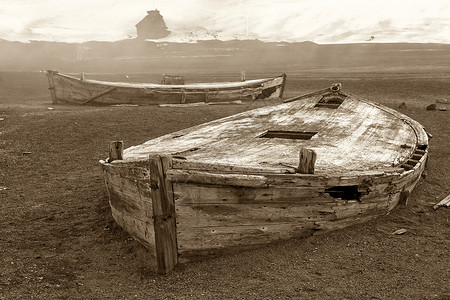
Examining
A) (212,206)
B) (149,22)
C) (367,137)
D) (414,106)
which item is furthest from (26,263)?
(149,22)

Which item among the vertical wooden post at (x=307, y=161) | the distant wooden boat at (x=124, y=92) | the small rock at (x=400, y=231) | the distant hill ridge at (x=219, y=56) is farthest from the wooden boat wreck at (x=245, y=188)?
the distant hill ridge at (x=219, y=56)

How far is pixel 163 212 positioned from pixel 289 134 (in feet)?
13.8

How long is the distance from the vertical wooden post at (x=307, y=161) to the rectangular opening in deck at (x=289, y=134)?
2.82m

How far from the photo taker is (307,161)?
226 inches

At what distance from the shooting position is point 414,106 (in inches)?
771

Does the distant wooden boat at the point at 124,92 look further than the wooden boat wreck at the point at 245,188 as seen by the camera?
Yes

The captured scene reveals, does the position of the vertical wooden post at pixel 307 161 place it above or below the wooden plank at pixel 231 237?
above

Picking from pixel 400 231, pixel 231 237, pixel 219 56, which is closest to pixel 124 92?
pixel 231 237

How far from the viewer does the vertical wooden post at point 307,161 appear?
5.70m

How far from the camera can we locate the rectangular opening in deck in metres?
8.68

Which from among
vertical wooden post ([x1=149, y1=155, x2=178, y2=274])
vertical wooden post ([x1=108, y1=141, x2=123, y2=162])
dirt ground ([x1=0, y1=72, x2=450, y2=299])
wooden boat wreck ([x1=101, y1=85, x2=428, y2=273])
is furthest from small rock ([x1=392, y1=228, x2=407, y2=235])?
vertical wooden post ([x1=108, y1=141, x2=123, y2=162])

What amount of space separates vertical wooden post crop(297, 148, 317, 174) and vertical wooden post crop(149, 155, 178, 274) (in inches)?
67.7

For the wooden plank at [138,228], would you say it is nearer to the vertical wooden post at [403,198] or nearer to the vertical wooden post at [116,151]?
the vertical wooden post at [116,151]

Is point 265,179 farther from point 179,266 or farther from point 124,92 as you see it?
point 124,92
